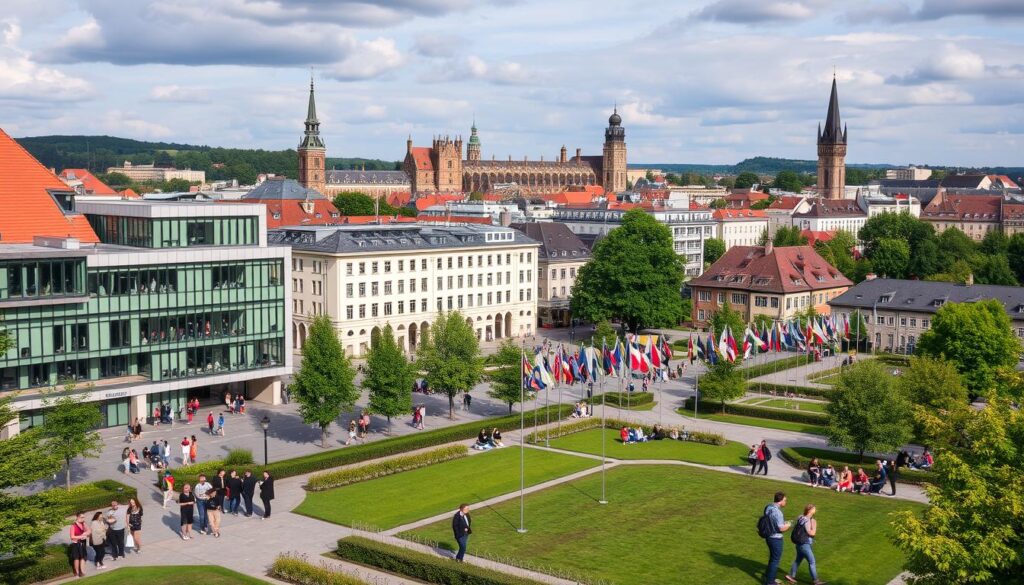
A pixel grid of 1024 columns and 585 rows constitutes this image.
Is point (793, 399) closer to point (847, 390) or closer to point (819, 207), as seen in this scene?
point (847, 390)

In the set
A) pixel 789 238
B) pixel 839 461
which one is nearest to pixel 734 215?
pixel 789 238

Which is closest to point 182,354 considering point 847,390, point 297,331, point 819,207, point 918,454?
point 297,331

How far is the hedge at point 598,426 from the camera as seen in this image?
189 ft

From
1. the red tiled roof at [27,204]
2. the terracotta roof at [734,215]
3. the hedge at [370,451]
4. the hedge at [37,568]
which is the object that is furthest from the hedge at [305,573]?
the terracotta roof at [734,215]

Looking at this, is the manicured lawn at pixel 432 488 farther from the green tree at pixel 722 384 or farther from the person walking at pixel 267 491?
the green tree at pixel 722 384

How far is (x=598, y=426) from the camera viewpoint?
62875 millimetres

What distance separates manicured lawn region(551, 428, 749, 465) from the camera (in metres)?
54.0

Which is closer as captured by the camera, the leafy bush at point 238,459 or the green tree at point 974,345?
the leafy bush at point 238,459

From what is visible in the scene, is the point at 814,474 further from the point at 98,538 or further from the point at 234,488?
the point at 98,538

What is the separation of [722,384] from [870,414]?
1638 centimetres

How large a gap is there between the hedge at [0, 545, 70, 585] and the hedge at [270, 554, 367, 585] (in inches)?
271

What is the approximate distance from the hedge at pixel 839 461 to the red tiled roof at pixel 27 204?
4289 cm

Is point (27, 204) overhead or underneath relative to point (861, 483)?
overhead

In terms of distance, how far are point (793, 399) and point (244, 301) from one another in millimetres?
36791
